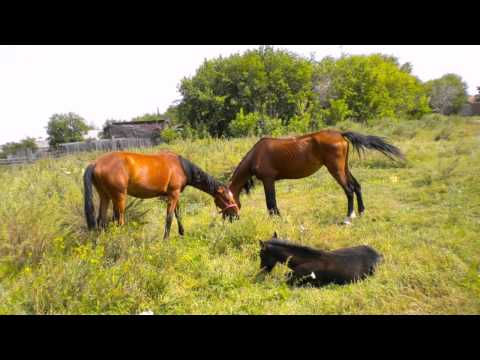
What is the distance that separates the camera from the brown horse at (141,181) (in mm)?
5406

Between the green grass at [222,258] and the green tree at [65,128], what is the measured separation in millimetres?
57840

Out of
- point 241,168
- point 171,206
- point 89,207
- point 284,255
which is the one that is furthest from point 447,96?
point 89,207

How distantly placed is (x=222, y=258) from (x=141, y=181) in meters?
2.08

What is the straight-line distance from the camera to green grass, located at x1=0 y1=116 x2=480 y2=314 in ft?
11.1

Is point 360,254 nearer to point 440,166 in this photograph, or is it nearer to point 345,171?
point 345,171

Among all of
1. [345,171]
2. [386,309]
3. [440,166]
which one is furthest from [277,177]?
[440,166]

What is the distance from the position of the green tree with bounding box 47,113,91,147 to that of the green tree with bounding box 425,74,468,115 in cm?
6369

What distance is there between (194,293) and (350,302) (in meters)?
1.75

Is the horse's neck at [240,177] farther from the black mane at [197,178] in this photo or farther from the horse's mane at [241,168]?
the black mane at [197,178]

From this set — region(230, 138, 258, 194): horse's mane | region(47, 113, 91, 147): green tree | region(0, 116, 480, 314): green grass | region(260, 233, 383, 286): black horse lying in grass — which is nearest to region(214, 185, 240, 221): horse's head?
region(0, 116, 480, 314): green grass

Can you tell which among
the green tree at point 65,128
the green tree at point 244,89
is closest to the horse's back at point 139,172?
the green tree at point 244,89

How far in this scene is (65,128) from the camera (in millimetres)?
61875

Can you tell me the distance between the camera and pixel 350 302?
341cm

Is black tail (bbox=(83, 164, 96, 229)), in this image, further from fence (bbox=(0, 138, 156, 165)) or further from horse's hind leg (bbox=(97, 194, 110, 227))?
fence (bbox=(0, 138, 156, 165))
